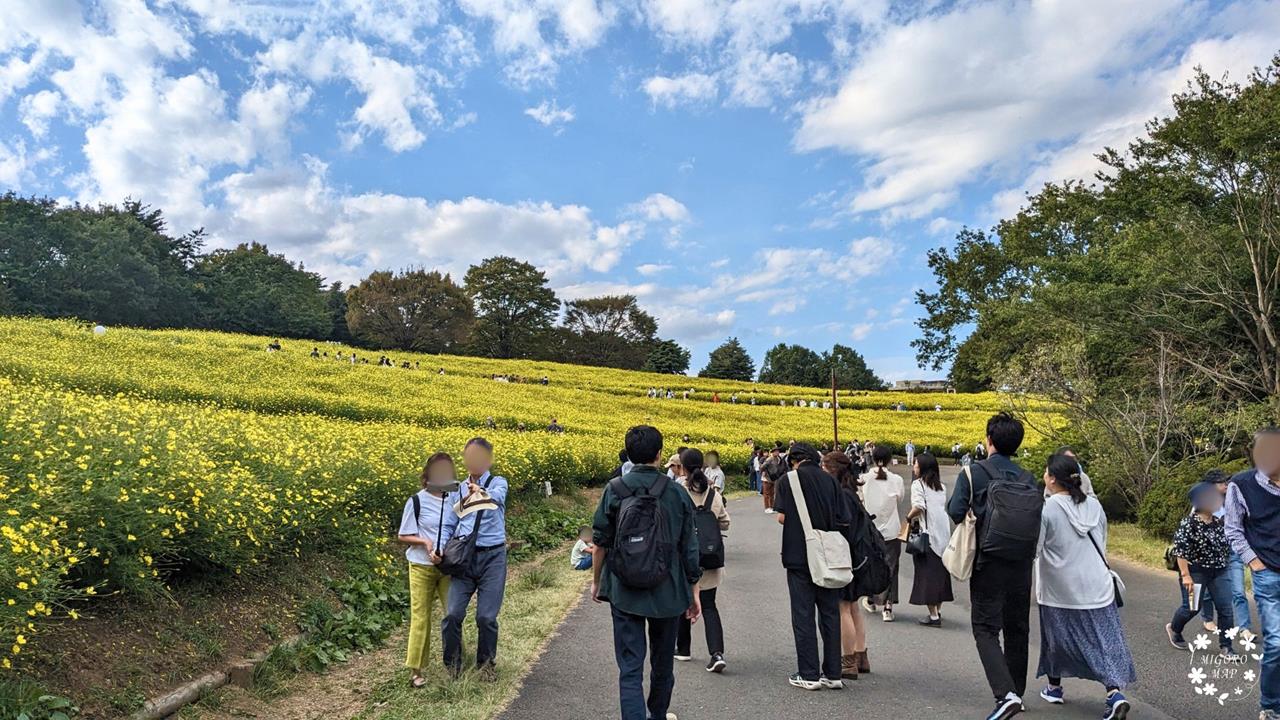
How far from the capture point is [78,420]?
697cm

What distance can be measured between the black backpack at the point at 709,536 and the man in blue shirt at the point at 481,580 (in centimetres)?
156

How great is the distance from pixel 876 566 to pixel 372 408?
17218 millimetres

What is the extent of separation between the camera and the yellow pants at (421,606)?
5711 mm

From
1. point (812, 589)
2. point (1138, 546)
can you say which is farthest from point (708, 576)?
point (1138, 546)

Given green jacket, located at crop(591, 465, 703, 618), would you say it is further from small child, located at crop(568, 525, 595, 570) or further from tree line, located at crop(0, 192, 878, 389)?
tree line, located at crop(0, 192, 878, 389)

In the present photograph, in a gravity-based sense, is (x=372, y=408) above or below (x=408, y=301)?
below

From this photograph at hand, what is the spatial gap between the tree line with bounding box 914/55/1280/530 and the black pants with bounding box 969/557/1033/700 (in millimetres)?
9705

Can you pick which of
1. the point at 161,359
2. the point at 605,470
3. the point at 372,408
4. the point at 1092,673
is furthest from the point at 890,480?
the point at 161,359

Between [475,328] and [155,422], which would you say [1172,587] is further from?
[475,328]

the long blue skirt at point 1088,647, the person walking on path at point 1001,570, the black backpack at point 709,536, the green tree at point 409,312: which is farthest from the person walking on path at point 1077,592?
the green tree at point 409,312

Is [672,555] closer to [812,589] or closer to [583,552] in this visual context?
[812,589]

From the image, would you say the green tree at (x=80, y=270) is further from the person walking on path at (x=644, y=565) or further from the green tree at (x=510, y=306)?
the person walking on path at (x=644, y=565)

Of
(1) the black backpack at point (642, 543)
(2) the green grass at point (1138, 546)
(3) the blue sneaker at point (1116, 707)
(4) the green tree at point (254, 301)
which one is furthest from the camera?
(4) the green tree at point (254, 301)

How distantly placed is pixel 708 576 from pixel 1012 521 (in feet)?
7.86
